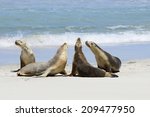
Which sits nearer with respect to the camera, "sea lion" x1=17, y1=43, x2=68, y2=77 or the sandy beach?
the sandy beach

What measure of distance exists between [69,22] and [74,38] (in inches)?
166

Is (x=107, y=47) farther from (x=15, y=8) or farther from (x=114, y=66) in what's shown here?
(x=15, y=8)

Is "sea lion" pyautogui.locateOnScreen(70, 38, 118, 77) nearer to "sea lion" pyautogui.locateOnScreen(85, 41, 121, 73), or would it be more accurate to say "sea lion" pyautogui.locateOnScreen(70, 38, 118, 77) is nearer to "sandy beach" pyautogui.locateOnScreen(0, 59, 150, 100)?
"sandy beach" pyautogui.locateOnScreen(0, 59, 150, 100)

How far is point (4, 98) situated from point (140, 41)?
1019cm

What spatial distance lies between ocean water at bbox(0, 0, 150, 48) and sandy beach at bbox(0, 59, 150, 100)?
673 cm

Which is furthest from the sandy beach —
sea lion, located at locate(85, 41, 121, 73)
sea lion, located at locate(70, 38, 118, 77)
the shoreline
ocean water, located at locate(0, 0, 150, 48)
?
ocean water, located at locate(0, 0, 150, 48)

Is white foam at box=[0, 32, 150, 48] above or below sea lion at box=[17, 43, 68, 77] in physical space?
below

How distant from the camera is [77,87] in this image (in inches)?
299

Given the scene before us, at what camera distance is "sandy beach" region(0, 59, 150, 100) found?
6977 mm

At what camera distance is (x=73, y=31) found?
1819cm

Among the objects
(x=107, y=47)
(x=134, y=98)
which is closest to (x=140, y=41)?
(x=107, y=47)

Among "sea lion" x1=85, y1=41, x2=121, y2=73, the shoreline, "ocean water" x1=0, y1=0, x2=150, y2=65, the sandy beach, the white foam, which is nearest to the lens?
the sandy beach

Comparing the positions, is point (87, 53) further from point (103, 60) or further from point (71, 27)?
point (71, 27)

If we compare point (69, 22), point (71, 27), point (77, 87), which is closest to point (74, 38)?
point (71, 27)
